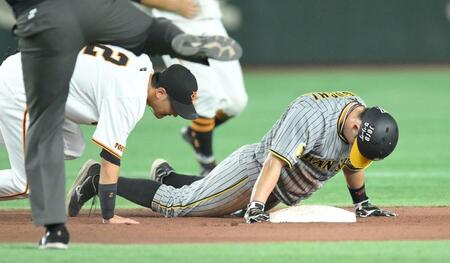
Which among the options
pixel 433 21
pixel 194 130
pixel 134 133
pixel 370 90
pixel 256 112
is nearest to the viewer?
pixel 194 130

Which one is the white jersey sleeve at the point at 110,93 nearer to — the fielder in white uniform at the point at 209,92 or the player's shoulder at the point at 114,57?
the player's shoulder at the point at 114,57

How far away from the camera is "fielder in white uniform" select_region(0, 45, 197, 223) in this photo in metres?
8.05

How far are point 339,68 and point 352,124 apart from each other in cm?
1608

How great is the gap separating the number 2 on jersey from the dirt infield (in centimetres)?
112

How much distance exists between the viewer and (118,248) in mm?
7051

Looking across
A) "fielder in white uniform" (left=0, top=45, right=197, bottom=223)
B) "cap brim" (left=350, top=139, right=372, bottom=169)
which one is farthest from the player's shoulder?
"cap brim" (left=350, top=139, right=372, bottom=169)

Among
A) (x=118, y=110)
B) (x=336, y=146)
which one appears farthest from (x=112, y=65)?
(x=336, y=146)

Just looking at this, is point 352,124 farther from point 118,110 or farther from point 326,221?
point 118,110

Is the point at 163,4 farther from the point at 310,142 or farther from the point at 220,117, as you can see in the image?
the point at 220,117

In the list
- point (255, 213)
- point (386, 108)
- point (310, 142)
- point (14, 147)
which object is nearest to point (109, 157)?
point (14, 147)

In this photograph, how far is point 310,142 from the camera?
26.7 ft

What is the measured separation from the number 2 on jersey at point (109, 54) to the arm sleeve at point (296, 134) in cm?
119

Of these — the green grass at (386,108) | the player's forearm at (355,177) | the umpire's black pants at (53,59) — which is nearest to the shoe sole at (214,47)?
the umpire's black pants at (53,59)

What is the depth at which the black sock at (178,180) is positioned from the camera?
30.8ft
